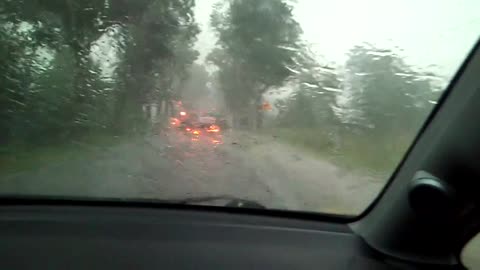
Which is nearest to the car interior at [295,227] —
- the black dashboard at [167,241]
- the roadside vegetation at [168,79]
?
the black dashboard at [167,241]

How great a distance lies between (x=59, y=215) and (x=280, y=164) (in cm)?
147

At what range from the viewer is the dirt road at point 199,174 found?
3916 mm

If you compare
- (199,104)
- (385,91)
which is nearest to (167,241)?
(199,104)

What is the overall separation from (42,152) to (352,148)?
198 cm

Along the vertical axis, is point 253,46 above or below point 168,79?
above

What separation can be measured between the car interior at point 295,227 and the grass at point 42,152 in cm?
25

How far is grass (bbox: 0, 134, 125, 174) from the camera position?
4.01m

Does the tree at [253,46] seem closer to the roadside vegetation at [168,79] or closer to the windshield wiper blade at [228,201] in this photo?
the roadside vegetation at [168,79]

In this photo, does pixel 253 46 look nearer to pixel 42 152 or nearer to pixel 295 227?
pixel 295 227

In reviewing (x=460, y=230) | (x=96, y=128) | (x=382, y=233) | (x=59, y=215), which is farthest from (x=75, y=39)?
(x=460, y=230)

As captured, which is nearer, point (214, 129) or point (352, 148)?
point (352, 148)

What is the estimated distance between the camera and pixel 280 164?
395cm

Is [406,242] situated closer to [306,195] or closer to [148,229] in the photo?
[306,195]

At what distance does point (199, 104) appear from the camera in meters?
3.95
